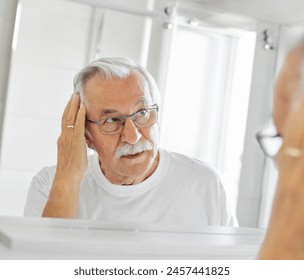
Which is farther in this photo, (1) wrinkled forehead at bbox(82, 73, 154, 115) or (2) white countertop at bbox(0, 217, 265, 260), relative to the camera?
(1) wrinkled forehead at bbox(82, 73, 154, 115)

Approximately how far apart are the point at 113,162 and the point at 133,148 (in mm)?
28

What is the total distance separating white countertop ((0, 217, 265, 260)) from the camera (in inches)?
16.8

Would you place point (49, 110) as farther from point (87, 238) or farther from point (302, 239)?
point (302, 239)

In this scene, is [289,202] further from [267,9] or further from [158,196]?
[267,9]

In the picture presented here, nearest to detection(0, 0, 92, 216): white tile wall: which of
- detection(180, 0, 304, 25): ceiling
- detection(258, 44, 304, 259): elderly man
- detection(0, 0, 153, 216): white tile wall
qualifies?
detection(0, 0, 153, 216): white tile wall

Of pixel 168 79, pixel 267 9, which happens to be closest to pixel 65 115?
pixel 168 79

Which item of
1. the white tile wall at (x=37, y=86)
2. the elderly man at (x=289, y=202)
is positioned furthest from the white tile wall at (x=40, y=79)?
the elderly man at (x=289, y=202)

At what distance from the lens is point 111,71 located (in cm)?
60

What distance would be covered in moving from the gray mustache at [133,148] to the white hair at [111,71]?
0.06m

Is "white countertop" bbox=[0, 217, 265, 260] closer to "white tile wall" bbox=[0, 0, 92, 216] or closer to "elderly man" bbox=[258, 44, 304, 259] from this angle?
"white tile wall" bbox=[0, 0, 92, 216]

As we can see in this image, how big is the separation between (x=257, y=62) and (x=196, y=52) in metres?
0.09

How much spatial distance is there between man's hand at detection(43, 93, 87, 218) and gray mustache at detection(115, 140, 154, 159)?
38 mm

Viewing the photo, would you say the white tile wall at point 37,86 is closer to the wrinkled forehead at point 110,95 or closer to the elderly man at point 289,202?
the wrinkled forehead at point 110,95

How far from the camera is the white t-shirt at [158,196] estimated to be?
1.91ft
